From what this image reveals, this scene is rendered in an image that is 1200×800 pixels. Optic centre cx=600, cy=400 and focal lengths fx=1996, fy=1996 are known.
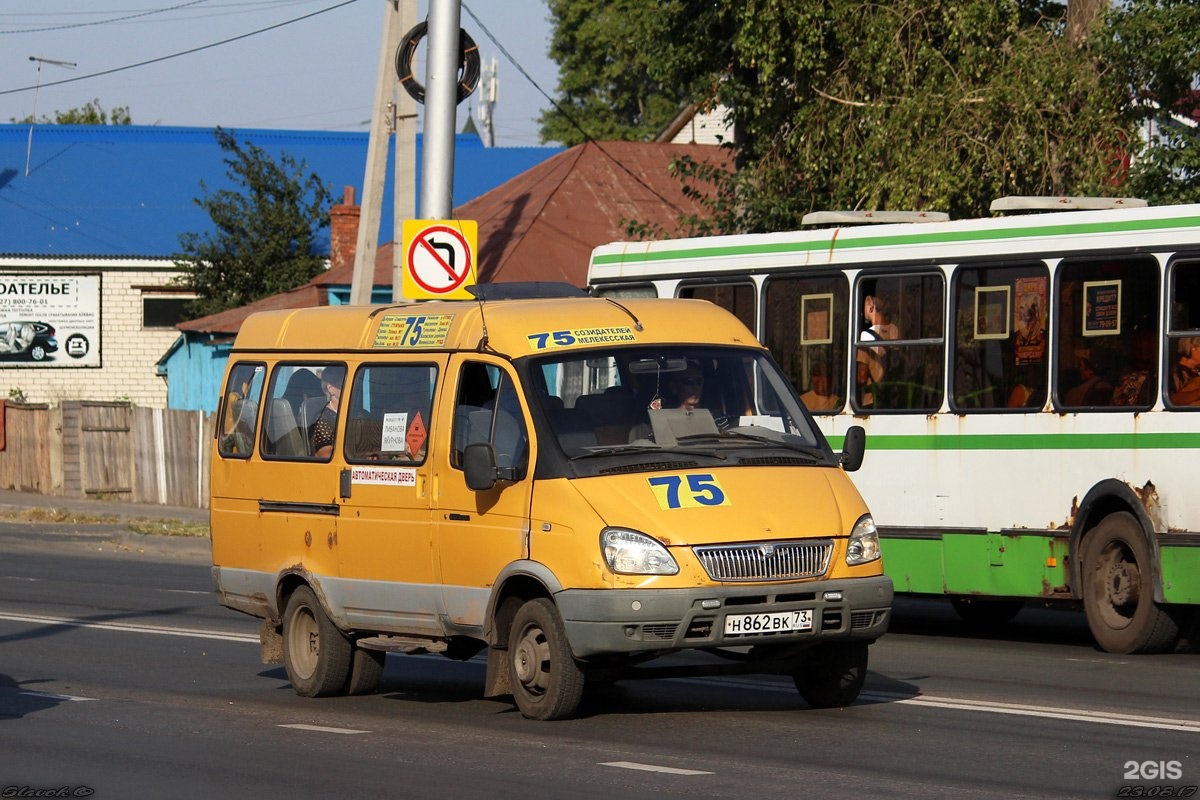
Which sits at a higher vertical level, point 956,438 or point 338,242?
point 338,242

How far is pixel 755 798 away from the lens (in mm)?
7645

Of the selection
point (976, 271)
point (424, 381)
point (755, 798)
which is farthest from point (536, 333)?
point (976, 271)

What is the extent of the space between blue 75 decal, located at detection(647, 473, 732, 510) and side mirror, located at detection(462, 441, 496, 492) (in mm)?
874

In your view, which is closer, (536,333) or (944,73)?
(536,333)

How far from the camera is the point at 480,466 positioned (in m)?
10.1

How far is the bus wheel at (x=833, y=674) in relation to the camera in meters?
10.3

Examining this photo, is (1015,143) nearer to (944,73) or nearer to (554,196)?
(944,73)

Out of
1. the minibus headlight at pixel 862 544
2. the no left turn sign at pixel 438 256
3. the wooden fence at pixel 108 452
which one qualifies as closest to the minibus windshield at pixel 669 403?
the minibus headlight at pixel 862 544

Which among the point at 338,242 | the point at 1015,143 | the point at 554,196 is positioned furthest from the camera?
the point at 338,242

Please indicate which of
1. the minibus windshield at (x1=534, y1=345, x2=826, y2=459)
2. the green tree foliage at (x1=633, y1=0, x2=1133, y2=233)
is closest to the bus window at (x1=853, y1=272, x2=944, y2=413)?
the minibus windshield at (x1=534, y1=345, x2=826, y2=459)

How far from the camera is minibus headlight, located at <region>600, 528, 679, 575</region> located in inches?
372

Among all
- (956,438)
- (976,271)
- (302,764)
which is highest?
(976,271)

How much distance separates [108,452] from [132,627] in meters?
20.1

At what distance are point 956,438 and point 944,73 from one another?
27.6 ft
